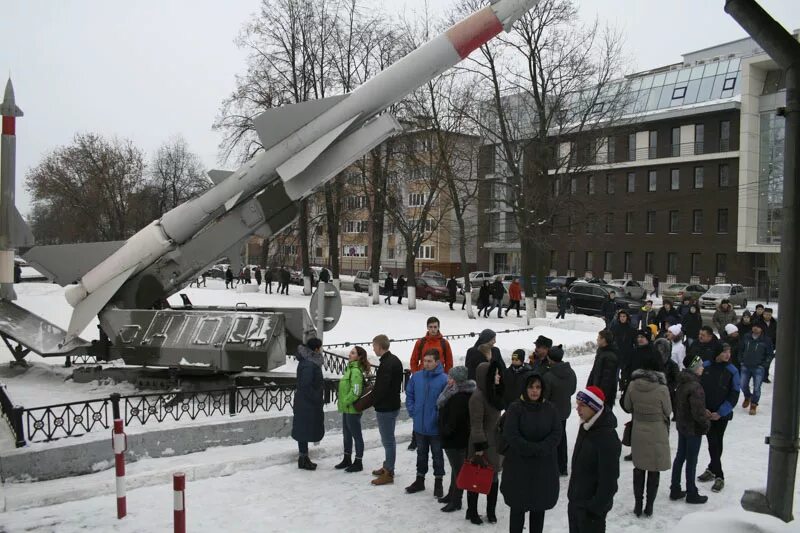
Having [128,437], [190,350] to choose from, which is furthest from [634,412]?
[190,350]

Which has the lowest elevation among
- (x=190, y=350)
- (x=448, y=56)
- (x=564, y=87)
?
(x=190, y=350)

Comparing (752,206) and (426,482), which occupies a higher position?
(752,206)

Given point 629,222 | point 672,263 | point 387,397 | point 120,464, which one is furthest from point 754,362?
point 629,222

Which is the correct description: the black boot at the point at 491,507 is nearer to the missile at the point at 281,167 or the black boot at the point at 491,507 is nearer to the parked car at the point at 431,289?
the missile at the point at 281,167

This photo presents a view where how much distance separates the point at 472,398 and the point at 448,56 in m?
7.16

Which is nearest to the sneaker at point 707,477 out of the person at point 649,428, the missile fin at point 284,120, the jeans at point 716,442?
the jeans at point 716,442

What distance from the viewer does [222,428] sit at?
26.6 ft

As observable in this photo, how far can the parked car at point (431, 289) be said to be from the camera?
31375mm

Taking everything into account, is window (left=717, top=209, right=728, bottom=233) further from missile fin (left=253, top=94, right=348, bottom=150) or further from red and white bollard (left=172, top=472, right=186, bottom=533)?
red and white bollard (left=172, top=472, right=186, bottom=533)

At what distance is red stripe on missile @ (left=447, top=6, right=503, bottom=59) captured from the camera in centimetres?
1080

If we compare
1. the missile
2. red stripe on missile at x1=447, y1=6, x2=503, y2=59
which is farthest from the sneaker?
red stripe on missile at x1=447, y1=6, x2=503, y2=59

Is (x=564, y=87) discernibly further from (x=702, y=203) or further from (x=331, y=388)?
(x=702, y=203)

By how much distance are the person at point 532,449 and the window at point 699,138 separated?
37389 millimetres

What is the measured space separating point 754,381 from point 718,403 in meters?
4.52
